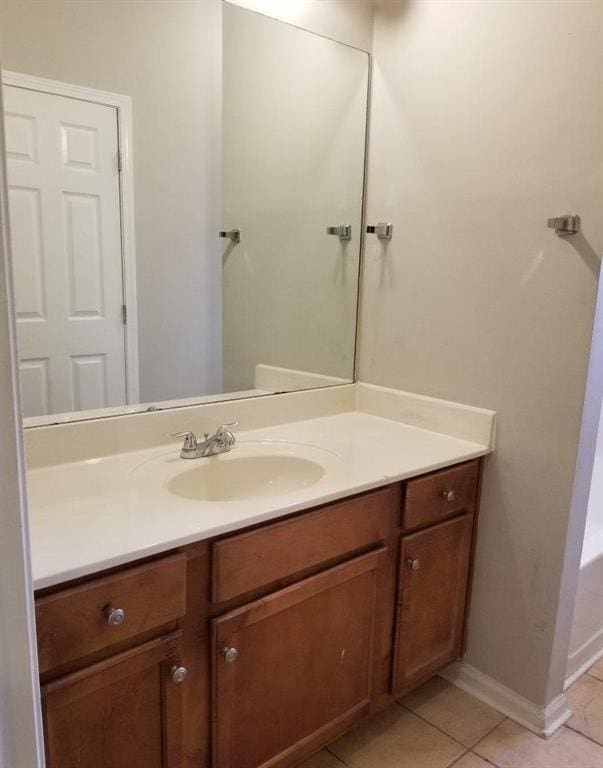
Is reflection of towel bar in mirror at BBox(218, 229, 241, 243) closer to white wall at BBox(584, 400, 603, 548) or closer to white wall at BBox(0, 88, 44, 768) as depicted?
white wall at BBox(0, 88, 44, 768)

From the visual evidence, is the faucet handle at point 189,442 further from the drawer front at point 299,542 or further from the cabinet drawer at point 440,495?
the cabinet drawer at point 440,495

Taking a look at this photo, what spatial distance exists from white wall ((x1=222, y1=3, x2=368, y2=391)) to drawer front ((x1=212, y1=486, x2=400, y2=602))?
1.98 ft

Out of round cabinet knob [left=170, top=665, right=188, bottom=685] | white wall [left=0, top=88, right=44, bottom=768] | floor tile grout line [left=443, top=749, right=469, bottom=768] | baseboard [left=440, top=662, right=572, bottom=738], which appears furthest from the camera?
baseboard [left=440, top=662, right=572, bottom=738]

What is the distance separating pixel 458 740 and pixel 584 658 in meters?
0.59

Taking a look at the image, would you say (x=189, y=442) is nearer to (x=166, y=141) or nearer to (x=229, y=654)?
(x=229, y=654)

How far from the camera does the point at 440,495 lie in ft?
5.20

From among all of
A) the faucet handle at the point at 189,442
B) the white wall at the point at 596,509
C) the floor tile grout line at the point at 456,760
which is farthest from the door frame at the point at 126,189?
the white wall at the point at 596,509

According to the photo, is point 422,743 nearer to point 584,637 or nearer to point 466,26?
point 584,637

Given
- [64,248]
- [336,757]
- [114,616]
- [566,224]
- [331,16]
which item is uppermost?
[331,16]

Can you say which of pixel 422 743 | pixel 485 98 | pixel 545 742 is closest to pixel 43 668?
pixel 422 743

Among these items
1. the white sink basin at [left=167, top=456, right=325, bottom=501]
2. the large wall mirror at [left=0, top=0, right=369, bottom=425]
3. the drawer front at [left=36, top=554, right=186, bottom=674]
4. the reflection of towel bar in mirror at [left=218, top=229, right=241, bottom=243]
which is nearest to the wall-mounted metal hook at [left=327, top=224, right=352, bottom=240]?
the large wall mirror at [left=0, top=0, right=369, bottom=425]

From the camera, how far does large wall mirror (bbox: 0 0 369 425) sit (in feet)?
4.44

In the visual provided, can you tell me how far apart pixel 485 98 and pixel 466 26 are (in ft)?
0.71

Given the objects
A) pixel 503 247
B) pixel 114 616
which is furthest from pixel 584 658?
pixel 114 616
